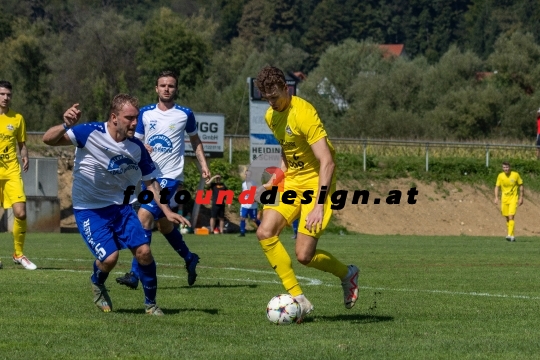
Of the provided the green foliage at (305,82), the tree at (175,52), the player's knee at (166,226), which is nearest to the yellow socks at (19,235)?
the player's knee at (166,226)

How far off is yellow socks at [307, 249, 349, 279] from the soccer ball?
1.77 ft

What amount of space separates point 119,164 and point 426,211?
101 ft

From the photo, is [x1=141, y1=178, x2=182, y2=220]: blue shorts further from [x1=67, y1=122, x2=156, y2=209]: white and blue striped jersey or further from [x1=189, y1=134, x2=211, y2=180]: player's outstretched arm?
[x1=67, y1=122, x2=156, y2=209]: white and blue striped jersey

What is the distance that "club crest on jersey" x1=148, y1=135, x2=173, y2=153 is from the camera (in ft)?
38.5

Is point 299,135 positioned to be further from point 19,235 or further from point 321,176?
point 19,235

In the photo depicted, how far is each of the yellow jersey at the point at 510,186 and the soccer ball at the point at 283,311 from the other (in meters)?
21.1

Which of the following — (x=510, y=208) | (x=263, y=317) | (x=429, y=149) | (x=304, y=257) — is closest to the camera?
(x=304, y=257)

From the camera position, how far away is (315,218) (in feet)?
27.5

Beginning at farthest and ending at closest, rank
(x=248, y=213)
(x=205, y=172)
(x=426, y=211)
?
(x=426, y=211) → (x=248, y=213) → (x=205, y=172)

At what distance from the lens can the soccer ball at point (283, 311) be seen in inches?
327

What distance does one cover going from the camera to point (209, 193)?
32.8 metres

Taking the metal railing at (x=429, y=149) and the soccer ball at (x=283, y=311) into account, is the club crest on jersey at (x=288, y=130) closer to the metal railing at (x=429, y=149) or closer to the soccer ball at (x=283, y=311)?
the soccer ball at (x=283, y=311)

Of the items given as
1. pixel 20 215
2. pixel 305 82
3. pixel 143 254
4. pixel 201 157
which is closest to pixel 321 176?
pixel 143 254

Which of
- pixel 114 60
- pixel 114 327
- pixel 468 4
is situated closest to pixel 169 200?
pixel 114 327
